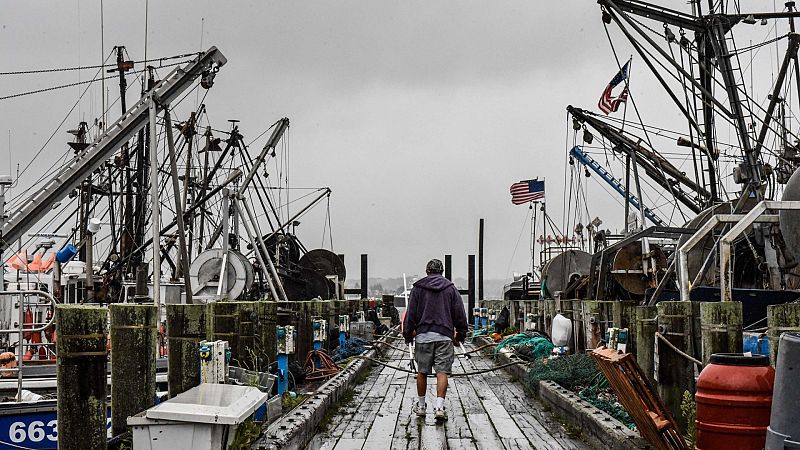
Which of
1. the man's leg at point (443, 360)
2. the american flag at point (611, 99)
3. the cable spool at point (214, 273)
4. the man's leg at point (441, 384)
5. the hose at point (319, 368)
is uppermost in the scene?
the american flag at point (611, 99)

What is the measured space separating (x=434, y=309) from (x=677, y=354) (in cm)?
340

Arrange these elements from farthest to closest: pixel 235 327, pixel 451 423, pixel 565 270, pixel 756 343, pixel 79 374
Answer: pixel 565 270
pixel 235 327
pixel 451 423
pixel 756 343
pixel 79 374

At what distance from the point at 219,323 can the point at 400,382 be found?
17.9 feet

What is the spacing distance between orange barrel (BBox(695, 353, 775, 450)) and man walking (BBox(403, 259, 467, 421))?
5103mm

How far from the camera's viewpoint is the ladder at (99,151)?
1884 cm

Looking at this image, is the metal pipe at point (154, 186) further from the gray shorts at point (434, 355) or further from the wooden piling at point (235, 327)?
the gray shorts at point (434, 355)

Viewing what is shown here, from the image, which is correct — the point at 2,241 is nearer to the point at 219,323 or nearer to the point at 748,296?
the point at 219,323

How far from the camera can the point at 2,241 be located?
17.5 m

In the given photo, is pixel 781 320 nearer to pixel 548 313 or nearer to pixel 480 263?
pixel 548 313

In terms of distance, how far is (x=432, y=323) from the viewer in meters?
11.1

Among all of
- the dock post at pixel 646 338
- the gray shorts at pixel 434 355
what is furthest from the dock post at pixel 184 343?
the dock post at pixel 646 338

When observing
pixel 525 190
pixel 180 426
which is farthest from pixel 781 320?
pixel 525 190

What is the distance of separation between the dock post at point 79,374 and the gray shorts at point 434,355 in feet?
15.2

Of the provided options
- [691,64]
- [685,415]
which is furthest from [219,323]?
[691,64]
